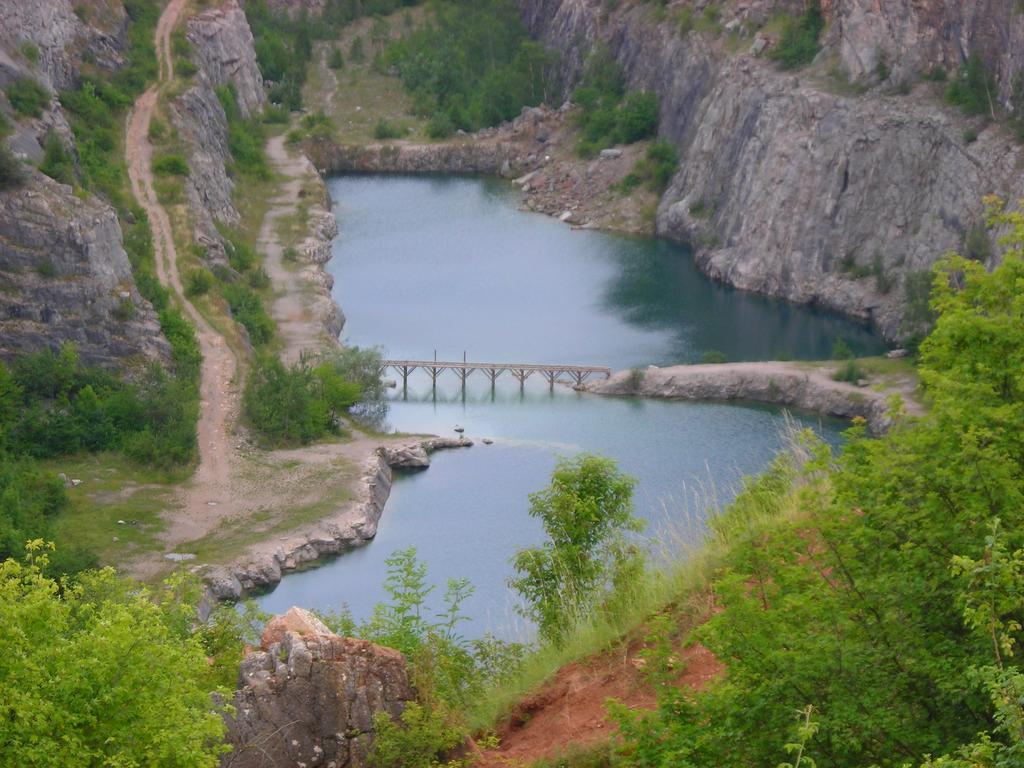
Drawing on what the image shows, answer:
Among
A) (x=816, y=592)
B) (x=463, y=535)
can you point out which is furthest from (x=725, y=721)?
(x=463, y=535)

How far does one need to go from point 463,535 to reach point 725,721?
40816 millimetres

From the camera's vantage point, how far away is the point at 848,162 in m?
90.2

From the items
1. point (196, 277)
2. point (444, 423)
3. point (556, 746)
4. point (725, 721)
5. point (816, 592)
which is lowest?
point (444, 423)

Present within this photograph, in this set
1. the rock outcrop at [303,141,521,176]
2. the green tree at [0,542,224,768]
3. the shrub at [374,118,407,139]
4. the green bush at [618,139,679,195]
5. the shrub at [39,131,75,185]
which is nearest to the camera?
the green tree at [0,542,224,768]

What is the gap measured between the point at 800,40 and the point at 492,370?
111 feet

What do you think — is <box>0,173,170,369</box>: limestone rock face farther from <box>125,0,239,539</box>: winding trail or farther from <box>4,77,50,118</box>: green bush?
<box>4,77,50,118</box>: green bush

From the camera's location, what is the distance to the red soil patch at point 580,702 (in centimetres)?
2083

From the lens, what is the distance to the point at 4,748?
17.5m

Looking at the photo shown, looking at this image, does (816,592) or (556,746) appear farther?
(556,746)

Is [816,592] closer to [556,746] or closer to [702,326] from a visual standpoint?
[556,746]

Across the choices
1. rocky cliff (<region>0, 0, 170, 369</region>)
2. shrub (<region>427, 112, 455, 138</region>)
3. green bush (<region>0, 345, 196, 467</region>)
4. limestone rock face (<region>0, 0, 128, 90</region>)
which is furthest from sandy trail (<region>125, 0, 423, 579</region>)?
shrub (<region>427, 112, 455, 138</region>)

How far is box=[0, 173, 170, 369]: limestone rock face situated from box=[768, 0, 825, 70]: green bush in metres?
46.0

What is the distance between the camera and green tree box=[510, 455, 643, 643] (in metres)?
26.6

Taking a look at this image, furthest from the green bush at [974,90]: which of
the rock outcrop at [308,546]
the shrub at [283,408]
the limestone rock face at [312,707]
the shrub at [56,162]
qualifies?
the limestone rock face at [312,707]
